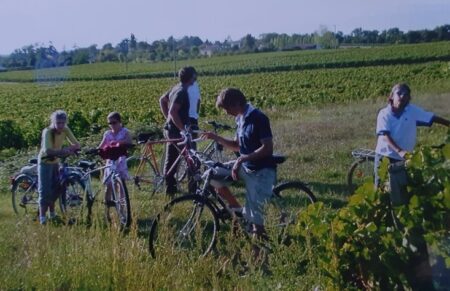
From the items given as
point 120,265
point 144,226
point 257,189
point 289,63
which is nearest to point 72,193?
point 144,226

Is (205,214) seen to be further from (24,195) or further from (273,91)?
(273,91)

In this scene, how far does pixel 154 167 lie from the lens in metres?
10.7

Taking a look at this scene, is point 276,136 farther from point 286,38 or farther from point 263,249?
point 286,38

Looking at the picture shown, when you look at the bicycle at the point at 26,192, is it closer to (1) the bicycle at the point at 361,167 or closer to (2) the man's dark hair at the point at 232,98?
(1) the bicycle at the point at 361,167

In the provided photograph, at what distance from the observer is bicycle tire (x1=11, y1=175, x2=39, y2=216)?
10.5 meters

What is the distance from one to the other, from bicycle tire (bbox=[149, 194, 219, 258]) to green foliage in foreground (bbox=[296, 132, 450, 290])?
202 cm

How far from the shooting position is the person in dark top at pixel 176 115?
9.97 m

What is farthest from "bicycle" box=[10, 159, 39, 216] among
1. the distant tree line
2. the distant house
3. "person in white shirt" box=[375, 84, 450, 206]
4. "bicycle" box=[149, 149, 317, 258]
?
the distant house

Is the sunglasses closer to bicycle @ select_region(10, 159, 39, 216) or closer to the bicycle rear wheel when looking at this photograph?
the bicycle rear wheel

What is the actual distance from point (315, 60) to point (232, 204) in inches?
3178

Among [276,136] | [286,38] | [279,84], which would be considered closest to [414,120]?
[276,136]

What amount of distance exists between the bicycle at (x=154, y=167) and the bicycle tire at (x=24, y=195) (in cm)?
146

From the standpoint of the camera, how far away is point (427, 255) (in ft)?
14.5

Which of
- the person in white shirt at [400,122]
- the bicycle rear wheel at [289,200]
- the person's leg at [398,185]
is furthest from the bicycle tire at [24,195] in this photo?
the person's leg at [398,185]
